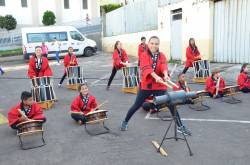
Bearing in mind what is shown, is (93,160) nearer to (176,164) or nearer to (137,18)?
(176,164)

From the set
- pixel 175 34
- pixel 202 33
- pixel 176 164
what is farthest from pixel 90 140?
pixel 175 34

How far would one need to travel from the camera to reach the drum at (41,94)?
8.40 meters

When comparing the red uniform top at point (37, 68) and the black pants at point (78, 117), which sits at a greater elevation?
the red uniform top at point (37, 68)

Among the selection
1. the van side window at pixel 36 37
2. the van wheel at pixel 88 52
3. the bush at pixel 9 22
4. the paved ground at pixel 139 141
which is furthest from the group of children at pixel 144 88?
the bush at pixel 9 22

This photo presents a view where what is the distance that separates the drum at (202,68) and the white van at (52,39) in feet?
48.0

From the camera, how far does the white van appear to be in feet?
75.7

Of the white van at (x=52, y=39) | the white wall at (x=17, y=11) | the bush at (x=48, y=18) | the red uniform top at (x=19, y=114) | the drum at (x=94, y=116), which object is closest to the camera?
the drum at (x=94, y=116)

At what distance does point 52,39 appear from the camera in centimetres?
2356

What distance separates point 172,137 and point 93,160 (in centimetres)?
148

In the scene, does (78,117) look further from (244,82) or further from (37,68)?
(244,82)

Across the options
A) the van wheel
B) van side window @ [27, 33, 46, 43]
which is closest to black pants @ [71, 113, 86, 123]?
van side window @ [27, 33, 46, 43]

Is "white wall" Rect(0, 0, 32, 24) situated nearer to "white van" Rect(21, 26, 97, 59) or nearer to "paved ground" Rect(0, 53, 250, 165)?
"white van" Rect(21, 26, 97, 59)

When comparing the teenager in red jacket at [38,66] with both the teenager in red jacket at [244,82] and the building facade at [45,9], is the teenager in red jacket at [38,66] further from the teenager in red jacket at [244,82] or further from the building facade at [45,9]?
the building facade at [45,9]

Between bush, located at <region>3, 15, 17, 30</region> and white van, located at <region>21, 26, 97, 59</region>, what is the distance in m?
12.0
